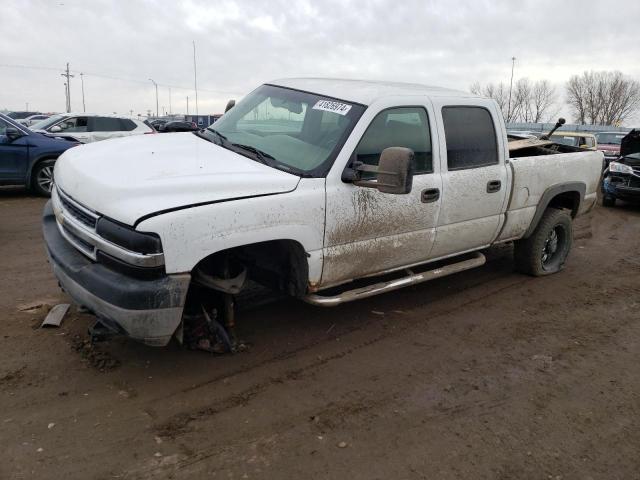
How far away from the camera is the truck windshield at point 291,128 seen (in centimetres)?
373

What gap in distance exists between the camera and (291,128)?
411 cm

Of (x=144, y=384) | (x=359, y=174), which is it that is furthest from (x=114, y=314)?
(x=359, y=174)

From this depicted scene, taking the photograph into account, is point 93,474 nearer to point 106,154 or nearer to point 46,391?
point 46,391

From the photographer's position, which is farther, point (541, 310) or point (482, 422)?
point (541, 310)

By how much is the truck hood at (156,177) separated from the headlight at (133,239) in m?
0.05

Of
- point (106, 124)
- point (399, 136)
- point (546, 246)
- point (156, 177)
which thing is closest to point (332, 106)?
point (399, 136)

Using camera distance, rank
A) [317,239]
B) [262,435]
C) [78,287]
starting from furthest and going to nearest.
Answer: [317,239], [78,287], [262,435]

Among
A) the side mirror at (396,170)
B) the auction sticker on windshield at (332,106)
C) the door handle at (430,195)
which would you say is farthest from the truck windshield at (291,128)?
the door handle at (430,195)

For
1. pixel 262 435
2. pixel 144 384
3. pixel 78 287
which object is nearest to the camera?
pixel 262 435

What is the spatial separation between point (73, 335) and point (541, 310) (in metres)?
4.17

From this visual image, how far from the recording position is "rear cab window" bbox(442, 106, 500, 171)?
4.46 m

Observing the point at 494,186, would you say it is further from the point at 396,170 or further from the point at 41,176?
the point at 41,176

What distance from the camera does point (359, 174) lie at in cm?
370

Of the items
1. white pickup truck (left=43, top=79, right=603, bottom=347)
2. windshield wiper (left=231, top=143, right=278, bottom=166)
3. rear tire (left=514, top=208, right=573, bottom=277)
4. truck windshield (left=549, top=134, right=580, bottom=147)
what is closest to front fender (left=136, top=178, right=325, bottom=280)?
white pickup truck (left=43, top=79, right=603, bottom=347)
